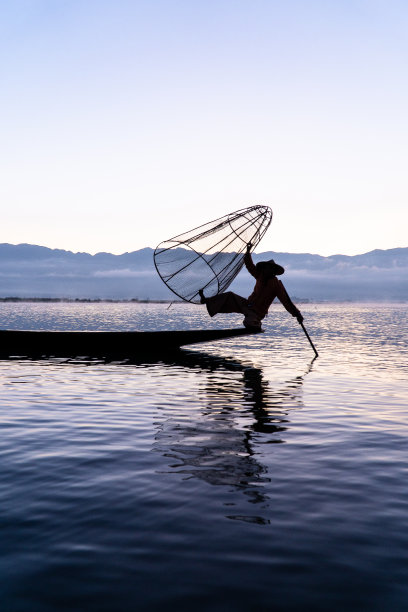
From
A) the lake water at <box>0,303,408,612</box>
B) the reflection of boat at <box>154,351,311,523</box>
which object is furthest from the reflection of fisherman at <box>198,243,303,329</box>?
the lake water at <box>0,303,408,612</box>

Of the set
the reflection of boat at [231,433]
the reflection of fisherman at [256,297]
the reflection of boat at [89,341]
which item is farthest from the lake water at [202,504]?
the reflection of boat at [89,341]

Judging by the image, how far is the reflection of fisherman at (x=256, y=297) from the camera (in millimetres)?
18188

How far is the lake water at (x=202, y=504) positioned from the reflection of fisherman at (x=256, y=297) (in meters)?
4.58

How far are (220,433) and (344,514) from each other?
14.3ft

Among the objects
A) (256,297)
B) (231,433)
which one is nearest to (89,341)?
(256,297)

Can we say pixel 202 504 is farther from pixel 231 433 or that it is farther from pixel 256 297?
pixel 256 297

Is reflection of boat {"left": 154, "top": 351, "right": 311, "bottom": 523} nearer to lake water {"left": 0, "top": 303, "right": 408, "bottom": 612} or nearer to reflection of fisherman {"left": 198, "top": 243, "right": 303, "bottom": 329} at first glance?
lake water {"left": 0, "top": 303, "right": 408, "bottom": 612}

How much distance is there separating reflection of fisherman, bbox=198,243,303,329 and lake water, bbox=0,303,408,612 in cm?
458

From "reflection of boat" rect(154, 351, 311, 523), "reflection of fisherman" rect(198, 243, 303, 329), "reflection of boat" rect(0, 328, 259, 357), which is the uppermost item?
"reflection of fisherman" rect(198, 243, 303, 329)

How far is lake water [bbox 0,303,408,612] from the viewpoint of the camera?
447cm

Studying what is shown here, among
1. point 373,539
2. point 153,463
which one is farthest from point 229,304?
point 373,539

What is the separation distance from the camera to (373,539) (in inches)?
215

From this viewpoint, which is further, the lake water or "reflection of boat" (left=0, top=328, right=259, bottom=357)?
"reflection of boat" (left=0, top=328, right=259, bottom=357)

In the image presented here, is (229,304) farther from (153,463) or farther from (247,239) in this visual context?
(153,463)
